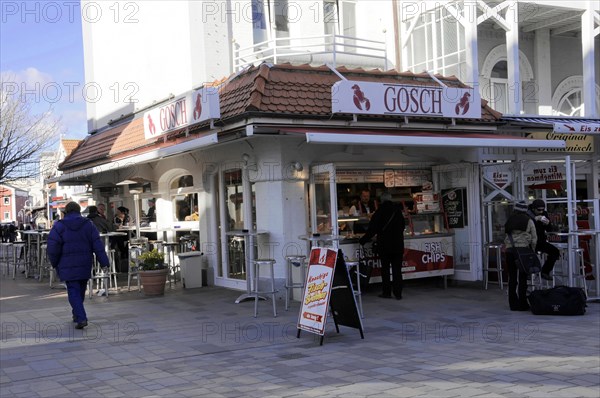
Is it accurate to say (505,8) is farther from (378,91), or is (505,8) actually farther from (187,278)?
(187,278)

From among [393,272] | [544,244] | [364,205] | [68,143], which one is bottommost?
[393,272]

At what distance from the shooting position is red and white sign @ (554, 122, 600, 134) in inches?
495

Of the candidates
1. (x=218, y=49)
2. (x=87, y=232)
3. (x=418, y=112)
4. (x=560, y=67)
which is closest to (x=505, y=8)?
(x=560, y=67)

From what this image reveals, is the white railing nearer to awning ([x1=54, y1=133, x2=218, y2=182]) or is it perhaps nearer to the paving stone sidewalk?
awning ([x1=54, y1=133, x2=218, y2=182])

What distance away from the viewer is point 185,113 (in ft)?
37.1

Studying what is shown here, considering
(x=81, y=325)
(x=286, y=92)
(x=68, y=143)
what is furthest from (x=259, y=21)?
(x=68, y=143)

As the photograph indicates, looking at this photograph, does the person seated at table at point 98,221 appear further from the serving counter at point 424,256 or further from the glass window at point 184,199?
the serving counter at point 424,256

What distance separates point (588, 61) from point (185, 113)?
33.1ft

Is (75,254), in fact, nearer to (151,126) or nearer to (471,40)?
(151,126)

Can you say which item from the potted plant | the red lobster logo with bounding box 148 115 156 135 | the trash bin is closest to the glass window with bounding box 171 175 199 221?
the trash bin

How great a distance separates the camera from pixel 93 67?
19922mm

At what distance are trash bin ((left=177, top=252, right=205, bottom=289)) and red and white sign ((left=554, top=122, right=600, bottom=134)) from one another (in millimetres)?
7556

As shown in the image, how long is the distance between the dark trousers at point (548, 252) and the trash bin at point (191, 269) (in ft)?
21.6

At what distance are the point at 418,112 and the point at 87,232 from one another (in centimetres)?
591
